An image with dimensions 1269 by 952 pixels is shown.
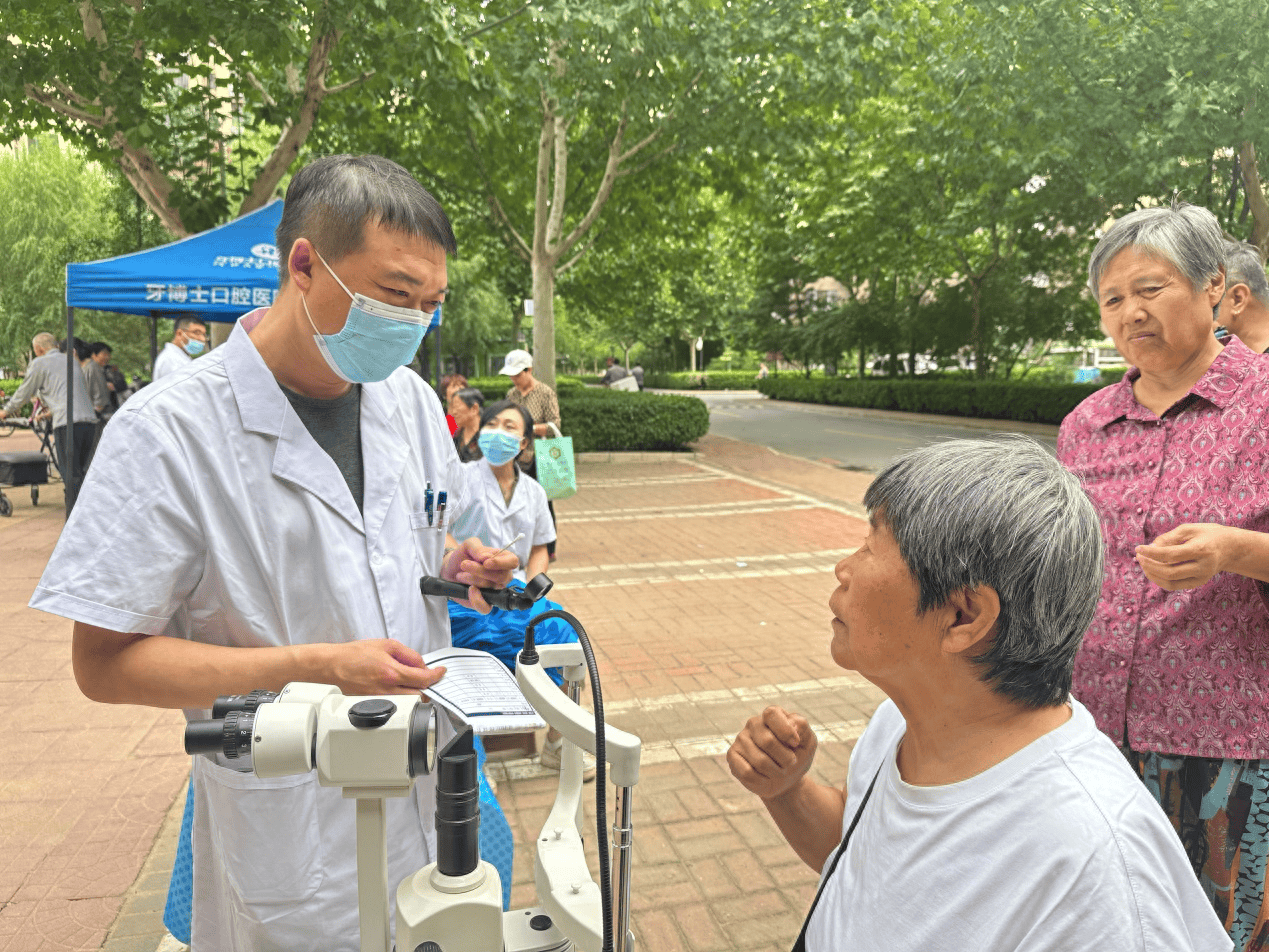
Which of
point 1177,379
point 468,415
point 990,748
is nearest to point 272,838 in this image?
point 990,748

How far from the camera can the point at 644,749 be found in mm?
4156

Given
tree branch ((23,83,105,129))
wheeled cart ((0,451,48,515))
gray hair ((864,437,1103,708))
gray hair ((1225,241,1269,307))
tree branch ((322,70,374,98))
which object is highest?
tree branch ((322,70,374,98))

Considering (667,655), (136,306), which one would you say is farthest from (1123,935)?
(136,306)

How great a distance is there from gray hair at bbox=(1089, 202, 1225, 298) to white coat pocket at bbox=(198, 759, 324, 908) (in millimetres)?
2052

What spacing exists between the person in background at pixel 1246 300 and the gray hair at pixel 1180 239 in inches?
24.5

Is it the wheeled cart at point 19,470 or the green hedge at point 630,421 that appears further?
the green hedge at point 630,421

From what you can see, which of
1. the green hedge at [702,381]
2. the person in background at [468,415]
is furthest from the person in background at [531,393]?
the green hedge at [702,381]

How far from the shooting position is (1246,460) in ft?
6.20

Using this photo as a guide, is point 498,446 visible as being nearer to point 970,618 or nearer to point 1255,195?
point 970,618

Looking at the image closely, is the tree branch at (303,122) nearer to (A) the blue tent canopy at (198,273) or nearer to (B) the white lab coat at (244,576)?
(A) the blue tent canopy at (198,273)

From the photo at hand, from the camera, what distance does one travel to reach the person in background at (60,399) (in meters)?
9.80

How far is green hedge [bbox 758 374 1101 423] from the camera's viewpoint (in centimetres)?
2072

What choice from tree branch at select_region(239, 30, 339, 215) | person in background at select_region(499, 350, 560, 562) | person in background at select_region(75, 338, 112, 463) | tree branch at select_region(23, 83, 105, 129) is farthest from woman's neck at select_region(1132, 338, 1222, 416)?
person in background at select_region(75, 338, 112, 463)

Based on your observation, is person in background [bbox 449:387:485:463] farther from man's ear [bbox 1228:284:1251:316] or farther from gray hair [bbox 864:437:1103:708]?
gray hair [bbox 864:437:1103:708]
